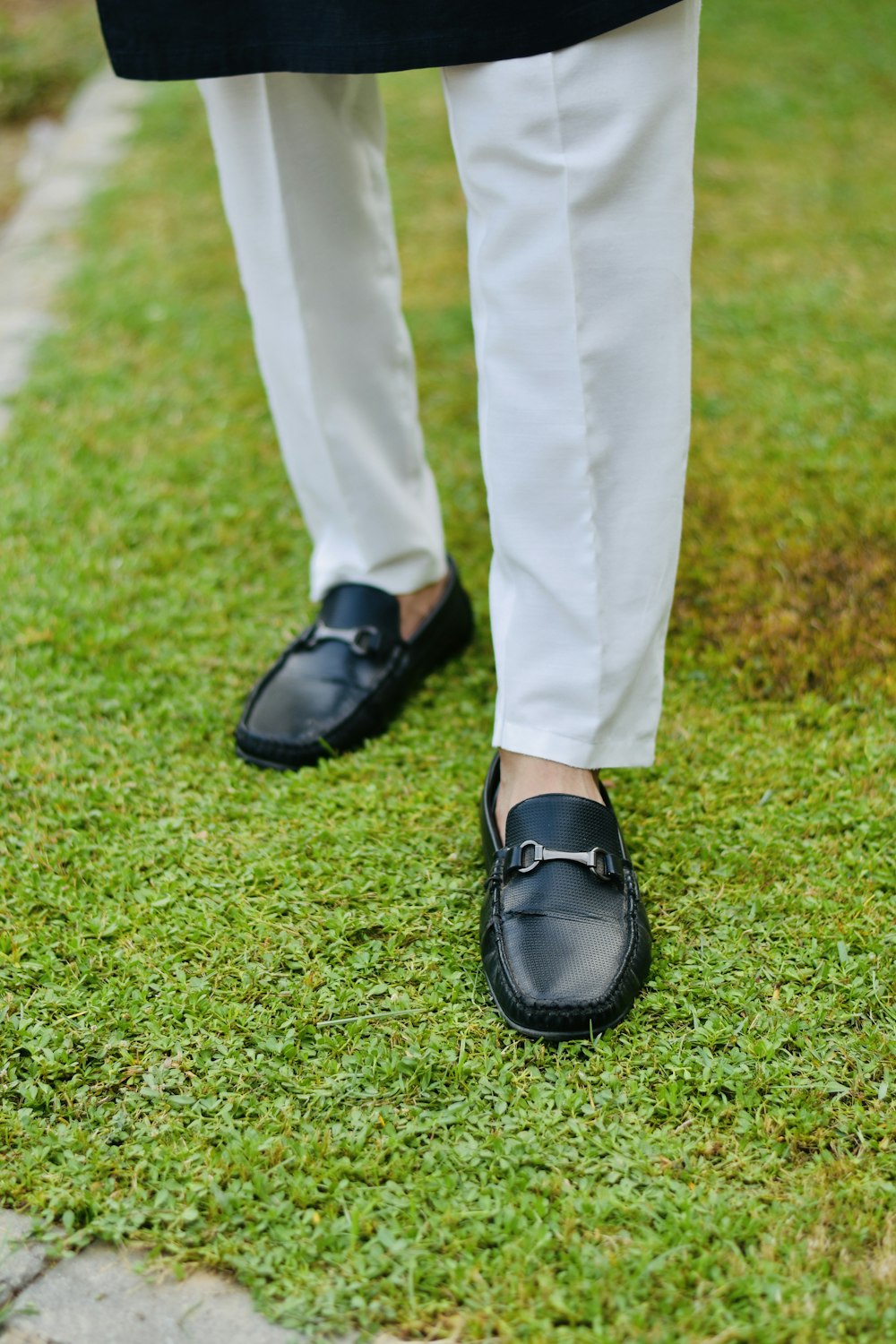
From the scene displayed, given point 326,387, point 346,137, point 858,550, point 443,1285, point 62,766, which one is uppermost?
point 346,137

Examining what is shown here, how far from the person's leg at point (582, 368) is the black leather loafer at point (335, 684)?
14.8 inches

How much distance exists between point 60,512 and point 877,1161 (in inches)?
73.4

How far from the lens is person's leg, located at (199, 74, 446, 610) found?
1515 millimetres

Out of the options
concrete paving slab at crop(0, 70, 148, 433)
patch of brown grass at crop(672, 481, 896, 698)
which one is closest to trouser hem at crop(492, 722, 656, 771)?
patch of brown grass at crop(672, 481, 896, 698)

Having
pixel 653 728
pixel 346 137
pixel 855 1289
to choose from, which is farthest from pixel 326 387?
pixel 855 1289

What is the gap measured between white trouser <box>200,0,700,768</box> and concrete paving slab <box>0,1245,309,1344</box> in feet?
2.11

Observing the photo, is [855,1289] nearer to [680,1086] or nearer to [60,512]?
[680,1086]

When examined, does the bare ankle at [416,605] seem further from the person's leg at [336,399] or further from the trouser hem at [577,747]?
the trouser hem at [577,747]

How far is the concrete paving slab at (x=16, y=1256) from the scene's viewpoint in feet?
3.63

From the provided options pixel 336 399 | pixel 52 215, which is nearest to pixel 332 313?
pixel 336 399

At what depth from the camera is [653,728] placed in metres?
1.45

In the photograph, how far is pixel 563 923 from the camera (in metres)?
1.34

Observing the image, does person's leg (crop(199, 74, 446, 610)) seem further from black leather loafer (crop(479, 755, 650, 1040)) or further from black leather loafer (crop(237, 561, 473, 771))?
black leather loafer (crop(479, 755, 650, 1040))

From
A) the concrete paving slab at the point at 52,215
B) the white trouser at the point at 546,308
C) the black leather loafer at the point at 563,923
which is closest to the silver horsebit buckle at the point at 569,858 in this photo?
the black leather loafer at the point at 563,923
